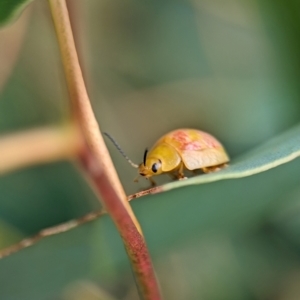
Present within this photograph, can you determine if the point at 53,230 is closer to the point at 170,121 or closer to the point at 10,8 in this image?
the point at 10,8

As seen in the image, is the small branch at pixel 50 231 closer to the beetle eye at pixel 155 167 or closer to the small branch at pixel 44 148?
the small branch at pixel 44 148

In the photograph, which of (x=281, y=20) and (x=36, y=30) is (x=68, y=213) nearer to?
(x=36, y=30)

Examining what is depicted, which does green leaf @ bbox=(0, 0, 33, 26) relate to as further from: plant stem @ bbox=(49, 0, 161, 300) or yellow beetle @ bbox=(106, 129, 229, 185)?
yellow beetle @ bbox=(106, 129, 229, 185)

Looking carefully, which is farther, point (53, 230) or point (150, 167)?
point (150, 167)

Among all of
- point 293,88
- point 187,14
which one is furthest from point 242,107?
point 187,14

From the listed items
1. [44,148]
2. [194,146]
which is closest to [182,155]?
[194,146]

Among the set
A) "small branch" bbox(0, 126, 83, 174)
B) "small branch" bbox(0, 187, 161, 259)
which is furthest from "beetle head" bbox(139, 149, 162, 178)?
"small branch" bbox(0, 126, 83, 174)
